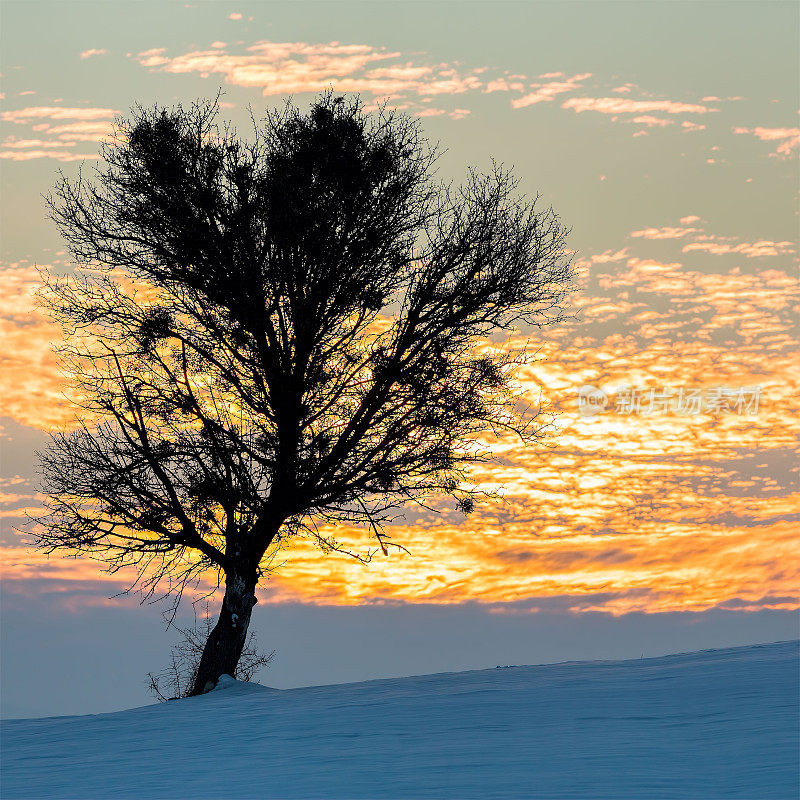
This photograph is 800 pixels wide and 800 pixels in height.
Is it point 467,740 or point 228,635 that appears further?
point 228,635

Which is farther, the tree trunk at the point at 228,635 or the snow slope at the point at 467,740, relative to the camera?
the tree trunk at the point at 228,635

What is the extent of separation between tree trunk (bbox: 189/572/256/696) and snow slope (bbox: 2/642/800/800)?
3309mm

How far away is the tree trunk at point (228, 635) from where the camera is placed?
18531 millimetres

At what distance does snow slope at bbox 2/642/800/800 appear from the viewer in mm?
8789

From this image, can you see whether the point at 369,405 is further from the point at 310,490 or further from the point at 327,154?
the point at 327,154

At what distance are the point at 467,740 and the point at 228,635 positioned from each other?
922 cm

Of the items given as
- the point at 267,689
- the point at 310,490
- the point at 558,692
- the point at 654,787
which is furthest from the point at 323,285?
the point at 654,787

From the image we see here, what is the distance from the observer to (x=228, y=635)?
18.7 m

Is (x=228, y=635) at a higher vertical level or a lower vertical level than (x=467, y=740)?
higher

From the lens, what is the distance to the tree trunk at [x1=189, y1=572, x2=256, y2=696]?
1853cm

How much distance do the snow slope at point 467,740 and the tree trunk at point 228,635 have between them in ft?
10.9

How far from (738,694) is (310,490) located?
30.6 ft

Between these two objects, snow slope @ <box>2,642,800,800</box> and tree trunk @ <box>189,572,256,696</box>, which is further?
tree trunk @ <box>189,572,256,696</box>

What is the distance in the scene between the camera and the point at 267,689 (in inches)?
642
